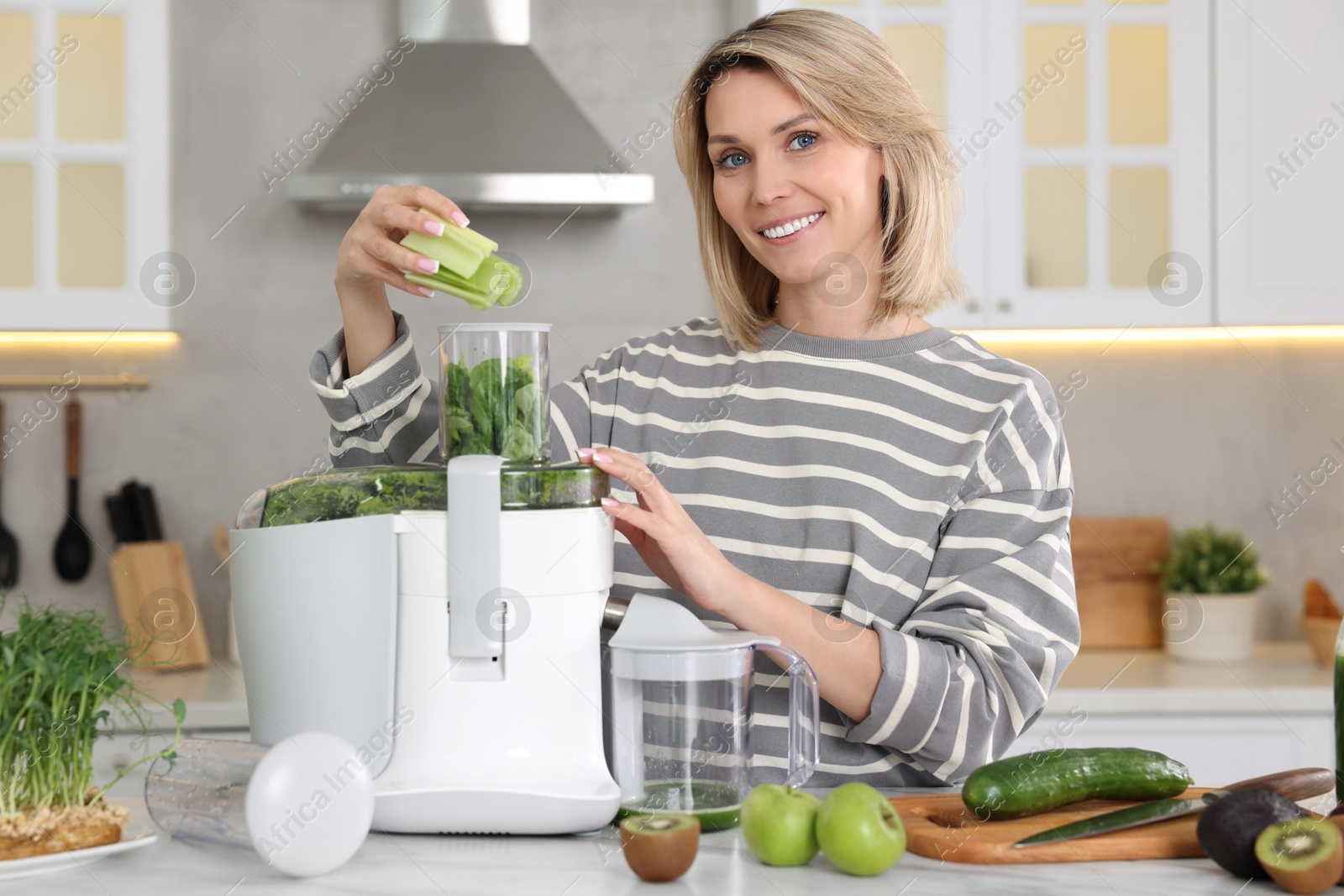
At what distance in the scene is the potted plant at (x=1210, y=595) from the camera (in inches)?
88.0

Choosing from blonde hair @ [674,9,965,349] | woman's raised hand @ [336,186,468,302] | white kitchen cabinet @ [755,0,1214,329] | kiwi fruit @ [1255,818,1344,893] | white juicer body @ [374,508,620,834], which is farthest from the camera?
white kitchen cabinet @ [755,0,1214,329]

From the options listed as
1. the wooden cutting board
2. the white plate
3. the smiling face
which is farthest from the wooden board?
the white plate

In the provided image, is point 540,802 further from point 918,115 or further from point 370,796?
point 918,115

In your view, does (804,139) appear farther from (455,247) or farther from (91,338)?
(91,338)

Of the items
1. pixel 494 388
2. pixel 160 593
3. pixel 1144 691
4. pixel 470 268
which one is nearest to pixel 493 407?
pixel 494 388

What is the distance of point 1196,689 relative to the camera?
1990 millimetres

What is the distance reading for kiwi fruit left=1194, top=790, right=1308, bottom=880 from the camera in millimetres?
726

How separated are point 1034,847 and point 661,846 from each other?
26cm

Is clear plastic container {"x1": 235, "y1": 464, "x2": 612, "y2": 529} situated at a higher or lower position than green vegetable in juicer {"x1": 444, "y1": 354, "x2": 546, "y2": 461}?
lower

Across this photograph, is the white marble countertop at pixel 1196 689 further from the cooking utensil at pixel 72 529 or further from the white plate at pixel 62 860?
the cooking utensil at pixel 72 529

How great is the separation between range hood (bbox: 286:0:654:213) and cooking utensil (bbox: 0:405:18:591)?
0.83 m

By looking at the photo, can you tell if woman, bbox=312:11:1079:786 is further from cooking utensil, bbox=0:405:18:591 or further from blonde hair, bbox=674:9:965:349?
cooking utensil, bbox=0:405:18:591

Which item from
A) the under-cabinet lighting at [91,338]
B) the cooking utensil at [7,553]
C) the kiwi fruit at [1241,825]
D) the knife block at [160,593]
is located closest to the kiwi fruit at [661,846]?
the kiwi fruit at [1241,825]

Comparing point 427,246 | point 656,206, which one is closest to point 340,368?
point 427,246
